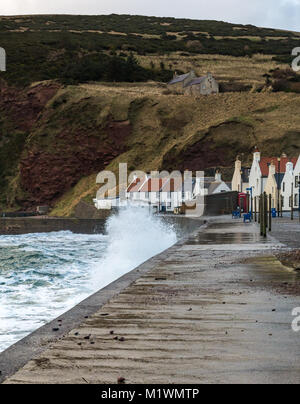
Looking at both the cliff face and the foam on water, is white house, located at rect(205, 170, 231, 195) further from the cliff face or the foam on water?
the foam on water

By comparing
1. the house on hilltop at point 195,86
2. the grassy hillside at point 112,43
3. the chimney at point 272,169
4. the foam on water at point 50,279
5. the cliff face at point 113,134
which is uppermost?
the grassy hillside at point 112,43

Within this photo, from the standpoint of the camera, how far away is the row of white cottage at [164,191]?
201ft

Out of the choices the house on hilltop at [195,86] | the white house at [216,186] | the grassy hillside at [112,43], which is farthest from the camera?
the grassy hillside at [112,43]

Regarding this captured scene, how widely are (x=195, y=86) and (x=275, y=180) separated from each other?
167 feet

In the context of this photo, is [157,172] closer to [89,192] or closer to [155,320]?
[89,192]

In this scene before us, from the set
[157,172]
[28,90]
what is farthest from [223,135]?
[28,90]

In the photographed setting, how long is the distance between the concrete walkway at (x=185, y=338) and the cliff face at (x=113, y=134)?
212ft

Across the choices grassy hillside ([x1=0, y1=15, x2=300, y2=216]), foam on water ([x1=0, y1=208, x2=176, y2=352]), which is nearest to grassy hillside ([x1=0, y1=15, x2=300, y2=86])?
grassy hillside ([x1=0, y1=15, x2=300, y2=216])

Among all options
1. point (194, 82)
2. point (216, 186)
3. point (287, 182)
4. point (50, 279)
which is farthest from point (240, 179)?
point (194, 82)

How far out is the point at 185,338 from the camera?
5.06 meters

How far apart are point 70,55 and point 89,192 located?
52586 mm

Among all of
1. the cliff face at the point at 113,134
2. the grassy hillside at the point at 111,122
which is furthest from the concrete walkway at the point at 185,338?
the cliff face at the point at 113,134

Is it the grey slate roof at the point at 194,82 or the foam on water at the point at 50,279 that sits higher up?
the grey slate roof at the point at 194,82

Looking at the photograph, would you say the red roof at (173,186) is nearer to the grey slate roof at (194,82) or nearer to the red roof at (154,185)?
the red roof at (154,185)
